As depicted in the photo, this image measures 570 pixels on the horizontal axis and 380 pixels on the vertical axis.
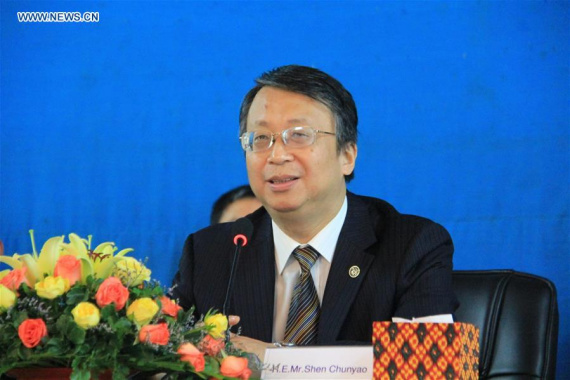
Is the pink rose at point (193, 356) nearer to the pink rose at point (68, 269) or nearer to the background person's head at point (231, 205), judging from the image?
the pink rose at point (68, 269)

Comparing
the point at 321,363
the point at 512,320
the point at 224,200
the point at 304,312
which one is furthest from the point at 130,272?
the point at 224,200

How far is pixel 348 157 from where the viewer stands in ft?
8.28

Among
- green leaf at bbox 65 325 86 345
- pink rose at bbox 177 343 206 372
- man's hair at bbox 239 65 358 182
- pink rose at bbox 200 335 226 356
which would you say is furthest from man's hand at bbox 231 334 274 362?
man's hair at bbox 239 65 358 182

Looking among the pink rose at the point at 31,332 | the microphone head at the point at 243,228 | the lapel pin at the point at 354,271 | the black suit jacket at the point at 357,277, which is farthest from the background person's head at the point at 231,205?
the pink rose at the point at 31,332

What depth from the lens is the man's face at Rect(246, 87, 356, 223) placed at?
90.9 inches

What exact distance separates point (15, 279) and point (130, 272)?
0.66ft

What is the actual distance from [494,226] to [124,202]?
1.48 meters

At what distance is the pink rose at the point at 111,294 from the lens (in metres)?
1.34

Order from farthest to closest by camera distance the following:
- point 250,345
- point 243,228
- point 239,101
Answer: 1. point 239,101
2. point 243,228
3. point 250,345

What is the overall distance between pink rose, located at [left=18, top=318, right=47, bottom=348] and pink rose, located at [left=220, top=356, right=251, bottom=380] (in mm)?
302

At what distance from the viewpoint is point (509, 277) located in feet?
8.24

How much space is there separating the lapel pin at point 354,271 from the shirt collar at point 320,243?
0.09m

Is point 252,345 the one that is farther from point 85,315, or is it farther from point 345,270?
point 85,315

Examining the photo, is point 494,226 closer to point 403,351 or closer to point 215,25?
point 215,25
